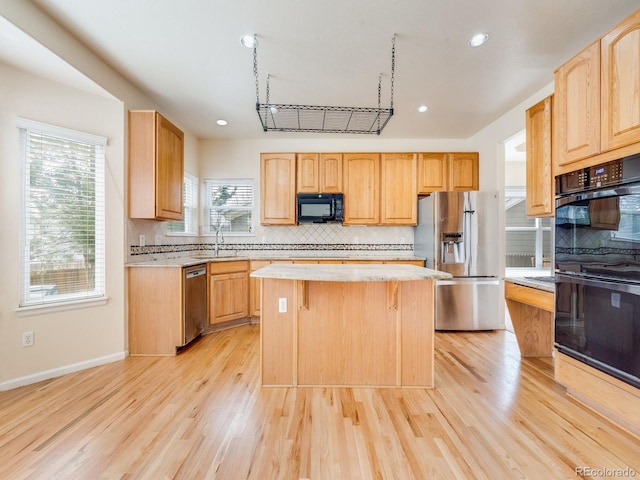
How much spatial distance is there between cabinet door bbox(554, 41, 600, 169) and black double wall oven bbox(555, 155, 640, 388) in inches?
6.0

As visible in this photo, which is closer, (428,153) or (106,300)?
(106,300)

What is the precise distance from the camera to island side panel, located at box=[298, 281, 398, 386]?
220 cm

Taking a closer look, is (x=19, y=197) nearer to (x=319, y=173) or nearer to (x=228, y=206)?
(x=228, y=206)

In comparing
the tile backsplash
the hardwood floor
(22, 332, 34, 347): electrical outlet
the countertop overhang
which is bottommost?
the hardwood floor

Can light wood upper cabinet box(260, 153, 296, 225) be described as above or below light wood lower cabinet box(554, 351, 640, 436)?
above

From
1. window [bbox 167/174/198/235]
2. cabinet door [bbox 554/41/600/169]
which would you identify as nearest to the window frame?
window [bbox 167/174/198/235]

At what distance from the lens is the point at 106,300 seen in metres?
2.62

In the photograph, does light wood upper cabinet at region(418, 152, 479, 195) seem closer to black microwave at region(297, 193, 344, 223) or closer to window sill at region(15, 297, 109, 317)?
black microwave at region(297, 193, 344, 223)

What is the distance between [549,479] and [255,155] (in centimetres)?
440

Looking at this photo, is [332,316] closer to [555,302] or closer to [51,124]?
[555,302]

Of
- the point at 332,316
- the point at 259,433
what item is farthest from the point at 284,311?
the point at 259,433

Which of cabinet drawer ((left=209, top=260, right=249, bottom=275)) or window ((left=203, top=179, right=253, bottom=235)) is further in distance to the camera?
window ((left=203, top=179, right=253, bottom=235))

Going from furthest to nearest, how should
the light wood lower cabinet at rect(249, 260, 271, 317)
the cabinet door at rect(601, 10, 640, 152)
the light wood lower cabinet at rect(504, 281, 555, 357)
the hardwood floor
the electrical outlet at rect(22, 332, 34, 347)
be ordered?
1. the light wood lower cabinet at rect(249, 260, 271, 317)
2. the light wood lower cabinet at rect(504, 281, 555, 357)
3. the electrical outlet at rect(22, 332, 34, 347)
4. the cabinet door at rect(601, 10, 640, 152)
5. the hardwood floor

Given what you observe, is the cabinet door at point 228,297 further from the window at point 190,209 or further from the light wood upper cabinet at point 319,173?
the light wood upper cabinet at point 319,173
